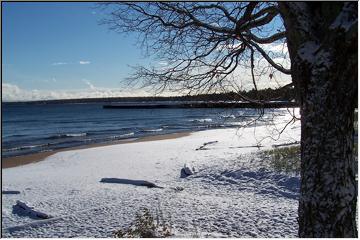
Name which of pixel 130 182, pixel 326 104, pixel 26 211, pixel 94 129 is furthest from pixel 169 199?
pixel 94 129

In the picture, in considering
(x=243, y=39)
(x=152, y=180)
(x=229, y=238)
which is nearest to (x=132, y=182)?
(x=152, y=180)

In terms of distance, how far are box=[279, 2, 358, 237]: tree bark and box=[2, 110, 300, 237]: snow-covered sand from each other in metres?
3.42

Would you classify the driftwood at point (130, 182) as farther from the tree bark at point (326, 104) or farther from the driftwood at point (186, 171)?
the tree bark at point (326, 104)

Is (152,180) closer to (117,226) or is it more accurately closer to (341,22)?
(117,226)

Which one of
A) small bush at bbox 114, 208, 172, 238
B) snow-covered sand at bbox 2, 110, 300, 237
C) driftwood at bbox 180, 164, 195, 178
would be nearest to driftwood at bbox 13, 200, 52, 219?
snow-covered sand at bbox 2, 110, 300, 237

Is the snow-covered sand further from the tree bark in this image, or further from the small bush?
the tree bark

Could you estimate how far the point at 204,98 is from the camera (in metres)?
6.59

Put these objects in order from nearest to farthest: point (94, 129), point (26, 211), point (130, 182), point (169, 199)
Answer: point (26, 211) → point (169, 199) → point (130, 182) → point (94, 129)

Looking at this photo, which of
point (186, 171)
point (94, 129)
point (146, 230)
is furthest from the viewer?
point (94, 129)

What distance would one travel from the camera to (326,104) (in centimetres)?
335

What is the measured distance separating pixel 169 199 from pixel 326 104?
6486 mm

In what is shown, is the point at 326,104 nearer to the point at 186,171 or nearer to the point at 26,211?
the point at 26,211

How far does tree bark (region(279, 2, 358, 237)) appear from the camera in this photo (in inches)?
129

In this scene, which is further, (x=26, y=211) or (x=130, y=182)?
(x=130, y=182)
